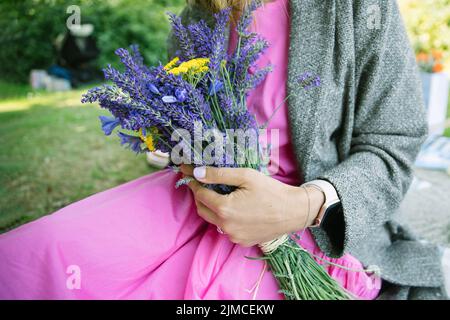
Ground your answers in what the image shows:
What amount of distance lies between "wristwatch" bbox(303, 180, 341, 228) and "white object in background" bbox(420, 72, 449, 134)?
2.88 m

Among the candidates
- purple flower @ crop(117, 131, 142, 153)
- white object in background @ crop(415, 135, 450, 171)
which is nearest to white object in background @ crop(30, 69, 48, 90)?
white object in background @ crop(415, 135, 450, 171)

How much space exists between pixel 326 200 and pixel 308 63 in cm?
39

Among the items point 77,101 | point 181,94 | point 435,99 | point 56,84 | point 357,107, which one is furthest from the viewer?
point 56,84

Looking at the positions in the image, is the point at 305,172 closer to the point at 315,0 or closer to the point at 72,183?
the point at 315,0

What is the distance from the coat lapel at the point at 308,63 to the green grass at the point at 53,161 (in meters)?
1.90

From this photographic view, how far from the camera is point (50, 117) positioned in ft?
15.9

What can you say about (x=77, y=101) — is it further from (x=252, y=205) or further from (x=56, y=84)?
(x=252, y=205)

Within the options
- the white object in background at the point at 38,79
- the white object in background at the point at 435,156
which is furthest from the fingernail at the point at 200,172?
the white object in background at the point at 38,79

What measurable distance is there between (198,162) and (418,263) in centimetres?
80

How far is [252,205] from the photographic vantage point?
41.3 inches

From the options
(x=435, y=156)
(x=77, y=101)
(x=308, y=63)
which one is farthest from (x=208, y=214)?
(x=77, y=101)

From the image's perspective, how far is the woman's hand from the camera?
1033 millimetres
